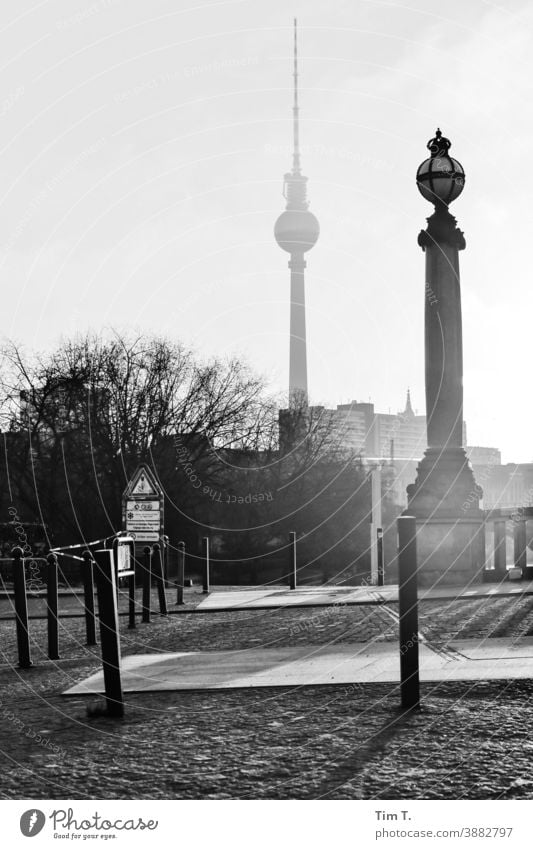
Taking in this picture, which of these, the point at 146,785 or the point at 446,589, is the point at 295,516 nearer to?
the point at 446,589

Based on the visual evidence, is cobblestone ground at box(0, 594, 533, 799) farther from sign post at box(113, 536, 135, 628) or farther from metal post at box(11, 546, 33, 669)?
sign post at box(113, 536, 135, 628)

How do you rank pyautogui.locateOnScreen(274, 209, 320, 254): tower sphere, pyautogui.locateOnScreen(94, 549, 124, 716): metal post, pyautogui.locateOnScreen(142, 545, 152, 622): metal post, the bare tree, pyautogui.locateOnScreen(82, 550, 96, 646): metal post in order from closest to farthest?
pyautogui.locateOnScreen(94, 549, 124, 716): metal post → pyautogui.locateOnScreen(82, 550, 96, 646): metal post → pyautogui.locateOnScreen(142, 545, 152, 622): metal post → the bare tree → pyautogui.locateOnScreen(274, 209, 320, 254): tower sphere

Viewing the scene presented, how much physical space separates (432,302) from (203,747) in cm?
1106

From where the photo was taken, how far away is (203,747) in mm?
4672

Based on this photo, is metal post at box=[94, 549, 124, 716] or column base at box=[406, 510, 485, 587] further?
column base at box=[406, 510, 485, 587]

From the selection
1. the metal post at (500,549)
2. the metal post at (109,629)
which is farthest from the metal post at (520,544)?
the metal post at (109,629)

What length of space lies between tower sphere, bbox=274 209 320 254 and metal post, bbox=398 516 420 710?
143 metres

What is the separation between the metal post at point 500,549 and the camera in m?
14.7

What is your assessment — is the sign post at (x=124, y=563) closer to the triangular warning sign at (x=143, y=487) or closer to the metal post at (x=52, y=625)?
the metal post at (x=52, y=625)

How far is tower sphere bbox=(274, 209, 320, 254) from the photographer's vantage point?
485 feet

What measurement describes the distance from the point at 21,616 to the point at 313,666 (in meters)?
2.72

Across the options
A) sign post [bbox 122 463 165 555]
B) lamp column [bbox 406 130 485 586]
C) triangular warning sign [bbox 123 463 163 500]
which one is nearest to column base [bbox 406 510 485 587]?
lamp column [bbox 406 130 485 586]

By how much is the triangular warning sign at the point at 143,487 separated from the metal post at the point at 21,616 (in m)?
7.45
